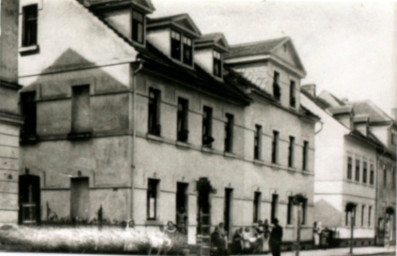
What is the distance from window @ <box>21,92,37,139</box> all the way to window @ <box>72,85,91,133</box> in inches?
29.9

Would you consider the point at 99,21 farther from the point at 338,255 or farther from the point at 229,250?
the point at 338,255

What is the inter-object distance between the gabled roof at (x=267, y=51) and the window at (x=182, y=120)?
154 cm

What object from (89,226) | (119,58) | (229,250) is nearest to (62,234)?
(89,226)

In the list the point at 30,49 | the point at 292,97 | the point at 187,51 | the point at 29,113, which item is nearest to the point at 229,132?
the point at 292,97

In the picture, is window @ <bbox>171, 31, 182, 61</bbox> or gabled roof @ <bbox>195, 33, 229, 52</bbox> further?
window @ <bbox>171, 31, 182, 61</bbox>

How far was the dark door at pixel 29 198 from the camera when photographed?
13641 millimetres

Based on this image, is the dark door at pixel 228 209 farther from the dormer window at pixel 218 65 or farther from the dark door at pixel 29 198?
the dark door at pixel 29 198

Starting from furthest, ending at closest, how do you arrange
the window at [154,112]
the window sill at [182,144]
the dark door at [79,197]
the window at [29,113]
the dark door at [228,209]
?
the dark door at [228,209] < the window sill at [182,144] < the window at [154,112] < the window at [29,113] < the dark door at [79,197]

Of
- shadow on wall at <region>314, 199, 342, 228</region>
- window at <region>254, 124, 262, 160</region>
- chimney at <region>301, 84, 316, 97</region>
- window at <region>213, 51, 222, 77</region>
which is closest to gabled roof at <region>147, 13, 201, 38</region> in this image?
window at <region>213, 51, 222, 77</region>

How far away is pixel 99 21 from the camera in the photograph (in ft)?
46.3

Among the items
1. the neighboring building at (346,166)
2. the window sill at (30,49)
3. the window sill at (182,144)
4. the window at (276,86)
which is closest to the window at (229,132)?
the window at (276,86)

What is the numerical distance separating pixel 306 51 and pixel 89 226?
16.9 feet

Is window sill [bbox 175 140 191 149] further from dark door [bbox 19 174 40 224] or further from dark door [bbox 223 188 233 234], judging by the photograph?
dark door [bbox 19 174 40 224]

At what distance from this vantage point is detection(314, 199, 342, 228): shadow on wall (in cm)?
1641
